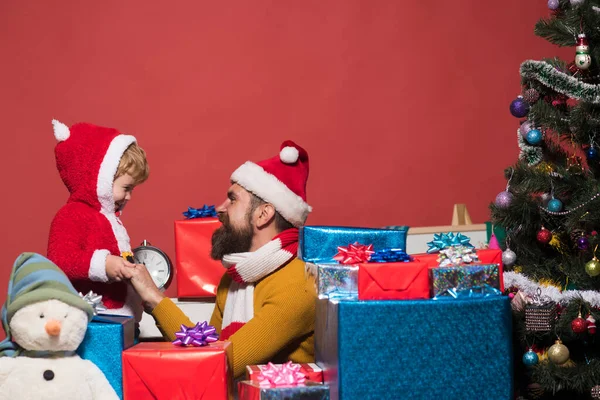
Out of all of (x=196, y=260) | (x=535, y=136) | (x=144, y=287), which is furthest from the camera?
(x=196, y=260)

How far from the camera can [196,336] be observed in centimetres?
157

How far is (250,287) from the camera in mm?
2105

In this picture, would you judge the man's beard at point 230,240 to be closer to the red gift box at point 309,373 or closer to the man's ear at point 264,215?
the man's ear at point 264,215

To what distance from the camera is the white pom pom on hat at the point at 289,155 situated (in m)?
2.21

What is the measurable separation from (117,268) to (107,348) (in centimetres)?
40

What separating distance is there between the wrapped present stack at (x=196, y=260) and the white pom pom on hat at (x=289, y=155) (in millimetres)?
435

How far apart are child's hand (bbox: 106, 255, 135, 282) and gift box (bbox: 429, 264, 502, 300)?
0.80m

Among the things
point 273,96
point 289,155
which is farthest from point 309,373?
point 273,96

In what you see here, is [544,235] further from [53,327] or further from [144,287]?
[53,327]

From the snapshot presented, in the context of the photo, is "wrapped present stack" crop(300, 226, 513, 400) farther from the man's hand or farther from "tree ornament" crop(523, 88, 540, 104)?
"tree ornament" crop(523, 88, 540, 104)

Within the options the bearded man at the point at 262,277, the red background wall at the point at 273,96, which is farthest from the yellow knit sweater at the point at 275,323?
the red background wall at the point at 273,96

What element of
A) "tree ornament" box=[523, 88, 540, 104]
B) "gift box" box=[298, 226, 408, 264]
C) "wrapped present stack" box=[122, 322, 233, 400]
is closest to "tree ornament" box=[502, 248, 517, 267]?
"tree ornament" box=[523, 88, 540, 104]

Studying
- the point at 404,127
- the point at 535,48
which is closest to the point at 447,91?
the point at 404,127

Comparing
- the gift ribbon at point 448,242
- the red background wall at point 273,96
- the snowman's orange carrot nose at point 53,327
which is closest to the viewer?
the snowman's orange carrot nose at point 53,327
